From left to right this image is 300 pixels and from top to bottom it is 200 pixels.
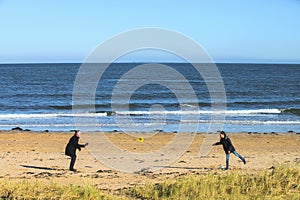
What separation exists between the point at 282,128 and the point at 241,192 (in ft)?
60.6

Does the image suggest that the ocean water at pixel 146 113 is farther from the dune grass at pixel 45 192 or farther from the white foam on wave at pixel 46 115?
the dune grass at pixel 45 192

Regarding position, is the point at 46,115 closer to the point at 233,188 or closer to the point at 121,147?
the point at 121,147

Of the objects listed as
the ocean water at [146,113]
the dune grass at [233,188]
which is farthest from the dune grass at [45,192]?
the ocean water at [146,113]

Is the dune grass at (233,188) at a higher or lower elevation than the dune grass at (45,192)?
higher

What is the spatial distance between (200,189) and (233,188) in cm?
72

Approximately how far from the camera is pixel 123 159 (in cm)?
1634

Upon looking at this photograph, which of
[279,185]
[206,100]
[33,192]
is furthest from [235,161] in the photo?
[206,100]

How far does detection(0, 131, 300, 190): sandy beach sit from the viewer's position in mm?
12959

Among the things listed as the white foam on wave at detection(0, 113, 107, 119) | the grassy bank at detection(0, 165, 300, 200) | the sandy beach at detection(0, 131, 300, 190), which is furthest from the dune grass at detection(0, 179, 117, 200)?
the white foam on wave at detection(0, 113, 107, 119)

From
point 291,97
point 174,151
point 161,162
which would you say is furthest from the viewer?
point 291,97

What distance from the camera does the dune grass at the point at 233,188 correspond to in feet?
29.6

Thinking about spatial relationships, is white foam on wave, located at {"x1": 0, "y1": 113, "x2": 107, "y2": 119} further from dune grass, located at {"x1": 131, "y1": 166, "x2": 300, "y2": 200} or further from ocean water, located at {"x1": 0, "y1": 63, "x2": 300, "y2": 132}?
dune grass, located at {"x1": 131, "y1": 166, "x2": 300, "y2": 200}

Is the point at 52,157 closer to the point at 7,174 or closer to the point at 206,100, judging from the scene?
the point at 7,174

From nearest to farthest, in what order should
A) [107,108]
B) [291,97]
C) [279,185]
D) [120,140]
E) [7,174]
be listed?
[279,185]
[7,174]
[120,140]
[107,108]
[291,97]
